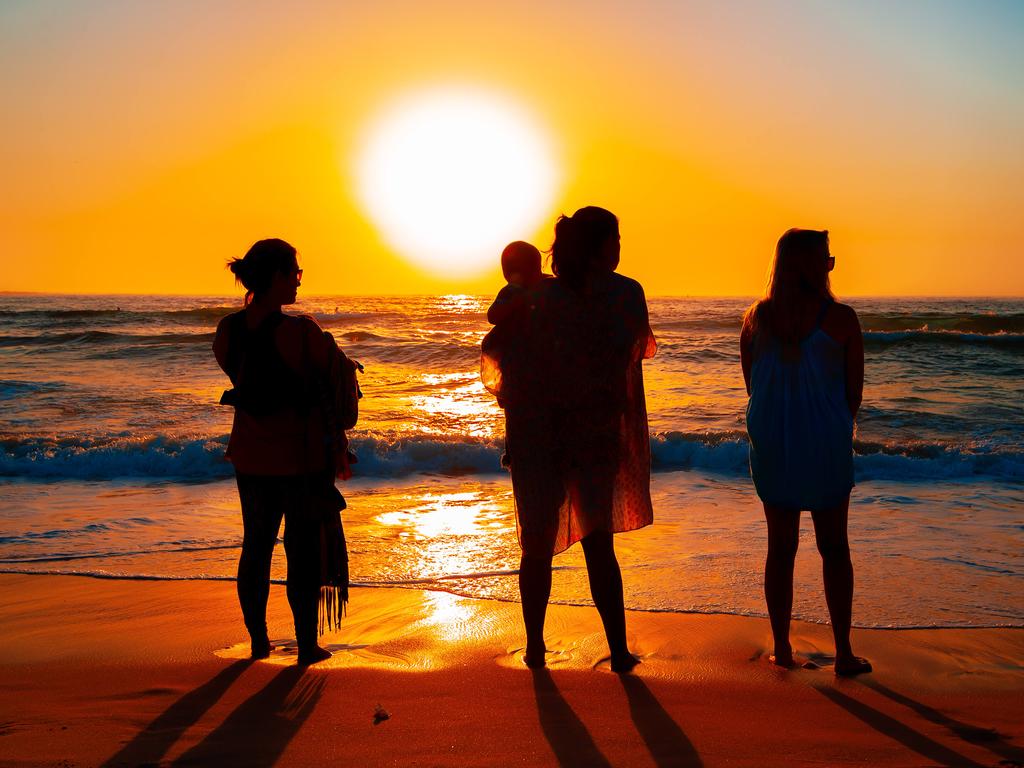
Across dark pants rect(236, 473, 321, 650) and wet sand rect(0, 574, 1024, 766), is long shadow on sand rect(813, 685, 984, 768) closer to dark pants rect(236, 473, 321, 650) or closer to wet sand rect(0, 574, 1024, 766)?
wet sand rect(0, 574, 1024, 766)

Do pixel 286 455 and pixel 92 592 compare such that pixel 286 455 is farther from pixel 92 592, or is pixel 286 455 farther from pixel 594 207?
pixel 92 592

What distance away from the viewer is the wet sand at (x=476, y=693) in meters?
2.81

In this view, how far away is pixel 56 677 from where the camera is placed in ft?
12.0

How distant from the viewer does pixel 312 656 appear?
3742 mm

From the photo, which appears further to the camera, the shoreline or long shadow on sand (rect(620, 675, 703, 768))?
the shoreline

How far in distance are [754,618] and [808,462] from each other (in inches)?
53.8

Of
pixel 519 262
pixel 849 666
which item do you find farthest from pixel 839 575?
pixel 519 262

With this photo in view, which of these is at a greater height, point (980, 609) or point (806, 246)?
point (806, 246)

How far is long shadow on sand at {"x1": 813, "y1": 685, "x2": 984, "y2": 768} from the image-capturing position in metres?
2.75

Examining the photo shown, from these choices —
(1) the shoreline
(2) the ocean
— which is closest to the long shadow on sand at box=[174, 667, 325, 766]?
(1) the shoreline

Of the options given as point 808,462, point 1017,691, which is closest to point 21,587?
point 808,462

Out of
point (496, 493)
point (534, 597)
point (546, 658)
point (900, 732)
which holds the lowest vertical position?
point (496, 493)

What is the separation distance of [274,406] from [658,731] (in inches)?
69.7

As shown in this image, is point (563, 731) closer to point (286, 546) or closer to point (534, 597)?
point (534, 597)
